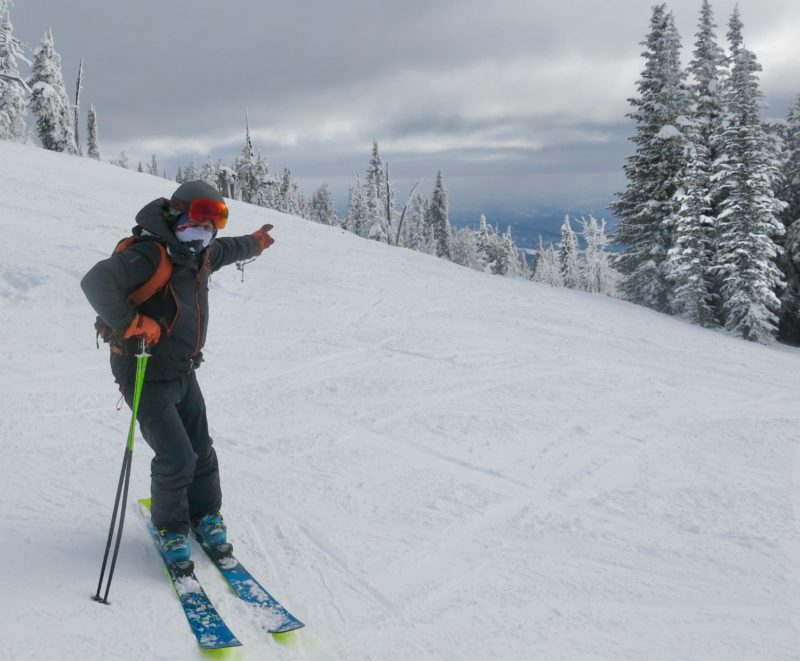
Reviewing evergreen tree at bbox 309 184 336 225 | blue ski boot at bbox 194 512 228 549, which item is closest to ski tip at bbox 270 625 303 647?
blue ski boot at bbox 194 512 228 549

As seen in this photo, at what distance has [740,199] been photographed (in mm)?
22375

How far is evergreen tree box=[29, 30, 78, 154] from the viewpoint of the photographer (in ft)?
132

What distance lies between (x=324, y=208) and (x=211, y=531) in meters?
84.3

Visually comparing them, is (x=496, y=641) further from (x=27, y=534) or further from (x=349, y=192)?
(x=349, y=192)

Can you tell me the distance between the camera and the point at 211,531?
151 inches

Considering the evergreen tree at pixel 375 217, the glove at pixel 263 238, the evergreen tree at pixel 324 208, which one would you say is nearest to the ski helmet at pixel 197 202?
the glove at pixel 263 238

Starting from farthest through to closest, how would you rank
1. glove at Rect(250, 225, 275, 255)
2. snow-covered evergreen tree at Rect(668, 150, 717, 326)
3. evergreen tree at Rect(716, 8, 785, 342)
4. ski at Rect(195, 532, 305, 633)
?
snow-covered evergreen tree at Rect(668, 150, 717, 326)
evergreen tree at Rect(716, 8, 785, 342)
glove at Rect(250, 225, 275, 255)
ski at Rect(195, 532, 305, 633)

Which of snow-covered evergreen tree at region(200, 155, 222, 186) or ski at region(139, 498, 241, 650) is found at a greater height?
snow-covered evergreen tree at region(200, 155, 222, 186)

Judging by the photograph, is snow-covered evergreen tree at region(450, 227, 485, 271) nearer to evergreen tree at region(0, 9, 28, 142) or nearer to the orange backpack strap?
evergreen tree at region(0, 9, 28, 142)

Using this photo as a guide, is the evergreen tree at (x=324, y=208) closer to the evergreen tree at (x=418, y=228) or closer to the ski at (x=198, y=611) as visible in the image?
the evergreen tree at (x=418, y=228)

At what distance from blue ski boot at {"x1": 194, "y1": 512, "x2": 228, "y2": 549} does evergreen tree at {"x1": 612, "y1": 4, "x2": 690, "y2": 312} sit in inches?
949

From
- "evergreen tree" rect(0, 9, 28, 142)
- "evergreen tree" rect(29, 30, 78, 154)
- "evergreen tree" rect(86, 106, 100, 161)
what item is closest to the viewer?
"evergreen tree" rect(0, 9, 28, 142)

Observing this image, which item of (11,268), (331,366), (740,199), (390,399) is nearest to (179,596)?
(390,399)

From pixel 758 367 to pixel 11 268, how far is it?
14532 mm
